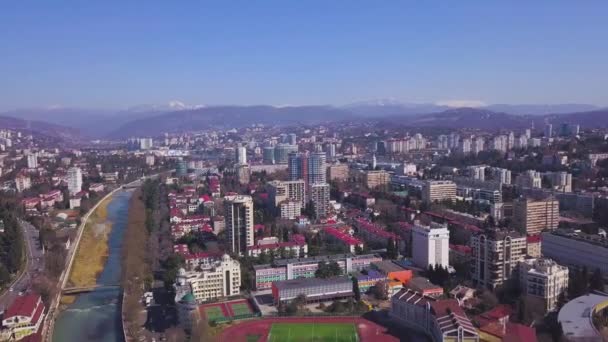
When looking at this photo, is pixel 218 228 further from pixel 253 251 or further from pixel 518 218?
pixel 518 218

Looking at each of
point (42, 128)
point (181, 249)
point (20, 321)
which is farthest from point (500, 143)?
point (42, 128)

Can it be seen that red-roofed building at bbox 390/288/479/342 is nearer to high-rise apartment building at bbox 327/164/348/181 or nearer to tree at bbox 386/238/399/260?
tree at bbox 386/238/399/260

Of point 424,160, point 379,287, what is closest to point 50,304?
point 379,287

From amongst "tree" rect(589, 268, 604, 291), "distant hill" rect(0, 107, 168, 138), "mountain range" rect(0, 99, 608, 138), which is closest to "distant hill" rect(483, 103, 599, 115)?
"mountain range" rect(0, 99, 608, 138)

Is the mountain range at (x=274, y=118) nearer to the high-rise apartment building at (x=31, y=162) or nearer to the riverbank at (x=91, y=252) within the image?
the high-rise apartment building at (x=31, y=162)

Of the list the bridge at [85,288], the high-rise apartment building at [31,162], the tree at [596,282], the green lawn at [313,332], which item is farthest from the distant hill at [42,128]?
the tree at [596,282]
